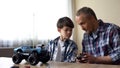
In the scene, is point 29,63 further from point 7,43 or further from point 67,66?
point 7,43

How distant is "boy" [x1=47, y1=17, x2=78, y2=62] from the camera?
2086 mm

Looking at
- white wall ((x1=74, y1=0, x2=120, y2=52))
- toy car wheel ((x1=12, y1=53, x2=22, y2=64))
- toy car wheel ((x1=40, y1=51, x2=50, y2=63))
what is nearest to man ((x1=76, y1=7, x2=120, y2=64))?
toy car wheel ((x1=40, y1=51, x2=50, y2=63))

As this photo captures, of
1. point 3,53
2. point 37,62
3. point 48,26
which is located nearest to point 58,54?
point 37,62

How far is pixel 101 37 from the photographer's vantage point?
6.44 feet

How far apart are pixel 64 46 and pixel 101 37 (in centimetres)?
38

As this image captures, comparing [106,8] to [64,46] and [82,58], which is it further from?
[82,58]

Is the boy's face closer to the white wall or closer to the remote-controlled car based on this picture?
the remote-controlled car

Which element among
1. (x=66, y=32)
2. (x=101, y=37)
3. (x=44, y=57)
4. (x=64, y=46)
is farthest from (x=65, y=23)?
(x=44, y=57)

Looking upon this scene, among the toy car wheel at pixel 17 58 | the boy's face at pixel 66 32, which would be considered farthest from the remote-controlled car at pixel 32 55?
the boy's face at pixel 66 32

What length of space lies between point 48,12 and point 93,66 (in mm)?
1966

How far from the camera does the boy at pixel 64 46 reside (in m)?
2.09

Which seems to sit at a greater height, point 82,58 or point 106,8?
point 106,8

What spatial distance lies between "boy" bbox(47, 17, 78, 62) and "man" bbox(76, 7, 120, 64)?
0.57 ft

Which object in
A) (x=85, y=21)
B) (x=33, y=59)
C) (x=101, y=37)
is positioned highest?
(x=85, y=21)
